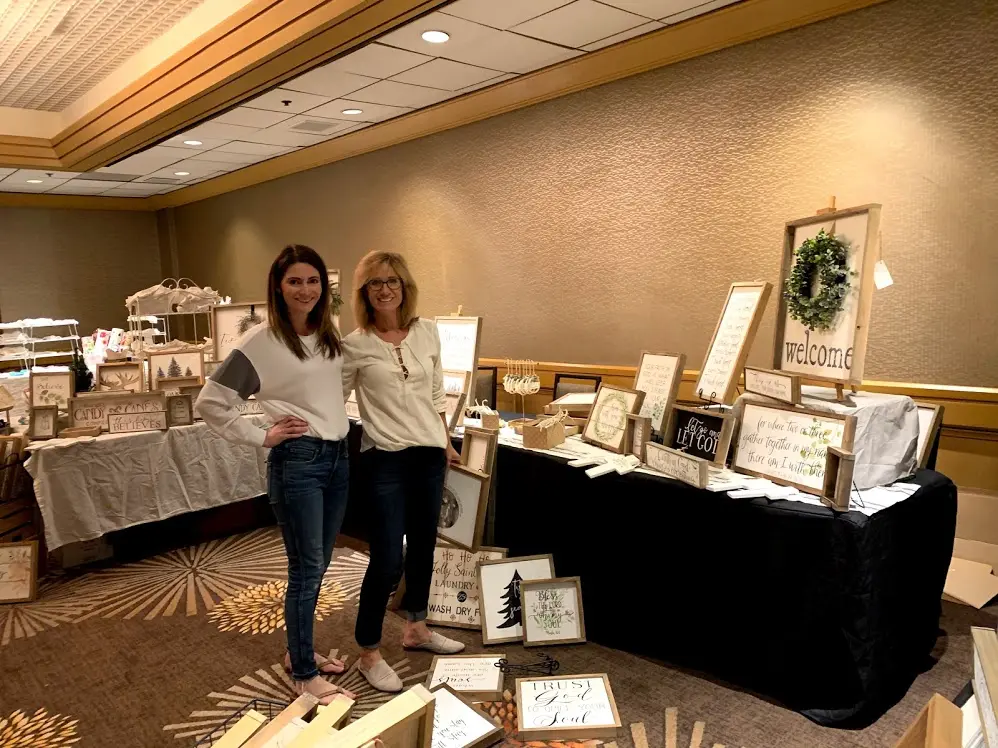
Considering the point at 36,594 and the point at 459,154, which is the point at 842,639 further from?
the point at 459,154

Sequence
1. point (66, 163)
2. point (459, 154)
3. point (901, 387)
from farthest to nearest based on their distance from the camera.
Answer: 1. point (66, 163)
2. point (459, 154)
3. point (901, 387)

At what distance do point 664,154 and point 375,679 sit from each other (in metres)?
3.04

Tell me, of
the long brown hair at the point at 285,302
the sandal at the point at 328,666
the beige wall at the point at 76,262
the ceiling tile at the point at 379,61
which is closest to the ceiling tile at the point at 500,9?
the ceiling tile at the point at 379,61

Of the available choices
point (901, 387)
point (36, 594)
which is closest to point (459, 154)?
point (901, 387)

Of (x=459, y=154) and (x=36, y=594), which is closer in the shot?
(x=36, y=594)

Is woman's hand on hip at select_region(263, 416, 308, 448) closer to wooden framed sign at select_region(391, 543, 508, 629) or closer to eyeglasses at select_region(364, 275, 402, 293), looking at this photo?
eyeglasses at select_region(364, 275, 402, 293)

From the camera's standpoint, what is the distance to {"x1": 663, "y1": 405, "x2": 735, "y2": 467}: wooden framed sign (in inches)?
96.6

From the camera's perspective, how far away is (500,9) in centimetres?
332

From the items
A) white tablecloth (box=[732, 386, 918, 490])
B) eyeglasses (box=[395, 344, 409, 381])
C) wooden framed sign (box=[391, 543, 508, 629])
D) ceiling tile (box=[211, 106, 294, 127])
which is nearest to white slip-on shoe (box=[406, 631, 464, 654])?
wooden framed sign (box=[391, 543, 508, 629])

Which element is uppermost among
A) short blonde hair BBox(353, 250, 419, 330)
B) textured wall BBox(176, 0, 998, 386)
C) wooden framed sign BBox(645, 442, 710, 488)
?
textured wall BBox(176, 0, 998, 386)

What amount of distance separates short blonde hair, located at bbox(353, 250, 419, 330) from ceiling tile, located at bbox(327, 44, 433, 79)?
1.90 metres

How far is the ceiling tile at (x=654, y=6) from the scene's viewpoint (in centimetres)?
330

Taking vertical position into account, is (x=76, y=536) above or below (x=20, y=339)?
below

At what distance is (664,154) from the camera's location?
3.92 meters
